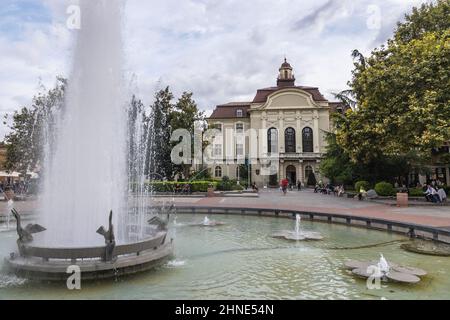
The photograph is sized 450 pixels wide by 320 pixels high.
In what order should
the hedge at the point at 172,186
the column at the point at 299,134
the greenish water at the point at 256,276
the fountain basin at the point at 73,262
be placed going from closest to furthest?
the greenish water at the point at 256,276
the fountain basin at the point at 73,262
the hedge at the point at 172,186
the column at the point at 299,134

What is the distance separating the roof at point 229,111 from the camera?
62947 millimetres

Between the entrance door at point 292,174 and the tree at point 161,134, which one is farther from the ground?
the tree at point 161,134

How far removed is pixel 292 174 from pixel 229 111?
51.0 feet

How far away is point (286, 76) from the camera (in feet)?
222

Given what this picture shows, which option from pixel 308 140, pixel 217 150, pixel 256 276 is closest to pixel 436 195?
pixel 256 276

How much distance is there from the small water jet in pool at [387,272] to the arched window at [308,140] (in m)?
53.3

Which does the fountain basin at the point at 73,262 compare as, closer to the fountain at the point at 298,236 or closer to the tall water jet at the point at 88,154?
the tall water jet at the point at 88,154

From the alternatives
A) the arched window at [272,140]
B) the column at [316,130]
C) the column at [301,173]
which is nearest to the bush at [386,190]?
the column at [301,173]

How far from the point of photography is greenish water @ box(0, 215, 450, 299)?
6.64 meters

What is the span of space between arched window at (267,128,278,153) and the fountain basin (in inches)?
2135

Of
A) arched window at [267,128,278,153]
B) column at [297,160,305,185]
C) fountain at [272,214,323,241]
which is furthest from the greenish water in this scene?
arched window at [267,128,278,153]

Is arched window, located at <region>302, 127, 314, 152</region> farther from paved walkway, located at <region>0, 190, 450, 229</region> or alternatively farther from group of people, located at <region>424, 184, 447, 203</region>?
group of people, located at <region>424, 184, 447, 203</region>

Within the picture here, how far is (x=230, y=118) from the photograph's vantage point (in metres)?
63.0
